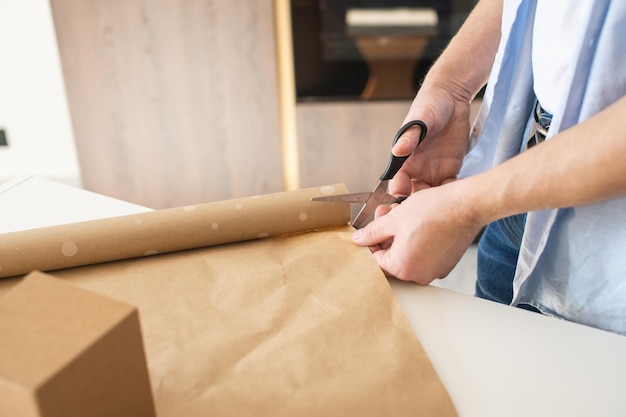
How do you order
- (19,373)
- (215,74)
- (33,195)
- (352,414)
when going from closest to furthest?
(19,373) → (352,414) → (33,195) → (215,74)

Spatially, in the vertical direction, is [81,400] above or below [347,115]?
above

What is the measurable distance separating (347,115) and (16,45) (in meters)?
1.31

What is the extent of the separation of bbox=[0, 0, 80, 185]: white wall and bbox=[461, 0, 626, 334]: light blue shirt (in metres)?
1.85

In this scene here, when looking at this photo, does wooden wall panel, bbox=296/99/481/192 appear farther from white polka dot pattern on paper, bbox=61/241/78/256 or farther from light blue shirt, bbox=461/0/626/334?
white polka dot pattern on paper, bbox=61/241/78/256

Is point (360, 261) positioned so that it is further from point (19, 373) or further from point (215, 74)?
point (215, 74)

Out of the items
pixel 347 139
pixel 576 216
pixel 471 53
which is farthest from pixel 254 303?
pixel 347 139

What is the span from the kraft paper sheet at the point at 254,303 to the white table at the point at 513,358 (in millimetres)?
33

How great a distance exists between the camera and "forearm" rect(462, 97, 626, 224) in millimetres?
463

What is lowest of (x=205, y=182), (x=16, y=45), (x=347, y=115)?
(x=205, y=182)

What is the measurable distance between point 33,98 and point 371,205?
1.91m

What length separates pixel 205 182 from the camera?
2.12 meters

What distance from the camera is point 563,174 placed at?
0.49 m

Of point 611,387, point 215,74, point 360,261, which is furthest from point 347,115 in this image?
point 611,387

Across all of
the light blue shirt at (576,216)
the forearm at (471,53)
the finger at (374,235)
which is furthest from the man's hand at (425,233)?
the forearm at (471,53)
